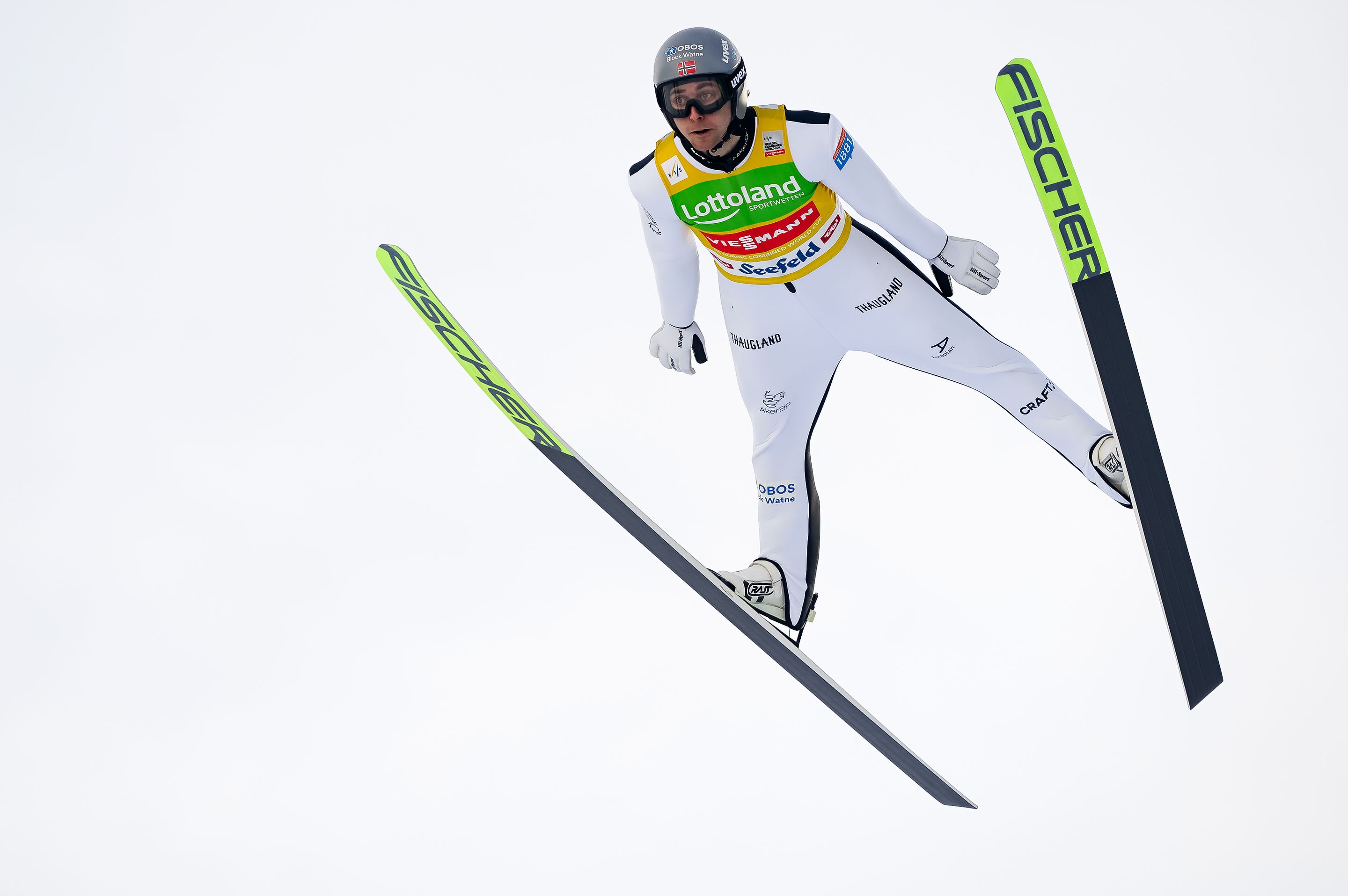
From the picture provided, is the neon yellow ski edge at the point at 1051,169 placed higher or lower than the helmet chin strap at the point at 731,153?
lower

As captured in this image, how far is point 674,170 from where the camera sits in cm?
348

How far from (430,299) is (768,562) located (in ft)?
4.54

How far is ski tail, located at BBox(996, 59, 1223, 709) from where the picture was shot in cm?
297

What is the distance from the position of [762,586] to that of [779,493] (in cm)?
30

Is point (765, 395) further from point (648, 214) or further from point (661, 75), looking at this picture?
point (661, 75)

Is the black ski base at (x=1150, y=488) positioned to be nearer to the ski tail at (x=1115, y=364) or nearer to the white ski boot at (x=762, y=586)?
the ski tail at (x=1115, y=364)

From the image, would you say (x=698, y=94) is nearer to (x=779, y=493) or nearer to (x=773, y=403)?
(x=773, y=403)

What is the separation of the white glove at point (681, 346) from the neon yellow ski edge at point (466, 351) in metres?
0.43

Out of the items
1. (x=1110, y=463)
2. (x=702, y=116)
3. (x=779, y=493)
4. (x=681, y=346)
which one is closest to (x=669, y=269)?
(x=681, y=346)

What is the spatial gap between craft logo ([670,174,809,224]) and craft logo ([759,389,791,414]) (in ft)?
2.00

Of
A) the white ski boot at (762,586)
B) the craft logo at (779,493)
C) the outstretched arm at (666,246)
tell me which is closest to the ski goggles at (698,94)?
the outstretched arm at (666,246)

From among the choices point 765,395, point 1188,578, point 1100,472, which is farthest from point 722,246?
point 1188,578

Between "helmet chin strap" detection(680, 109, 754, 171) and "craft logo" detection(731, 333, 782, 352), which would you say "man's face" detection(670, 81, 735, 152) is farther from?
"craft logo" detection(731, 333, 782, 352)

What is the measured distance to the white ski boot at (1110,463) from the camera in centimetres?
360
